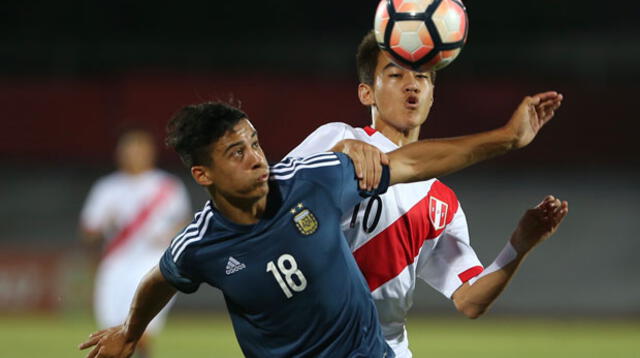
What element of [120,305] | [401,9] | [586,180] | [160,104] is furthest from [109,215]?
[586,180]

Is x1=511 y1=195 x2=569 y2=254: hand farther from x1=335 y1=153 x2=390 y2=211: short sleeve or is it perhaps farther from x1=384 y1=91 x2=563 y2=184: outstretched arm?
x1=335 y1=153 x2=390 y2=211: short sleeve

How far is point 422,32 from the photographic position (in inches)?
184

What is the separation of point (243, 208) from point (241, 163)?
0.69 ft

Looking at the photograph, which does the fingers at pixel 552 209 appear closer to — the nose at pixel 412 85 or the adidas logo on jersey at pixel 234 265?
the nose at pixel 412 85

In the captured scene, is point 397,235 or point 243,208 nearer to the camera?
point 243,208

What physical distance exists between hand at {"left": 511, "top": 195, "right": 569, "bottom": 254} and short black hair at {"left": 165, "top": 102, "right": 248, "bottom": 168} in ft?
4.86

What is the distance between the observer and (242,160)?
4.17 metres

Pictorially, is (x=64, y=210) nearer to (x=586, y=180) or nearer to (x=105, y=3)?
(x=105, y=3)

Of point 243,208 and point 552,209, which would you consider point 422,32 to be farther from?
point 243,208

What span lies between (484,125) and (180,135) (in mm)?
12991

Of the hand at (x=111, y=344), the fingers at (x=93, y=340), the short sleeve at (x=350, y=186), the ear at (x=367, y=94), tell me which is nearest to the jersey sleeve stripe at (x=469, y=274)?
the ear at (x=367, y=94)

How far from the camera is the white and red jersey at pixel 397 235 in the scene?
4.80 m

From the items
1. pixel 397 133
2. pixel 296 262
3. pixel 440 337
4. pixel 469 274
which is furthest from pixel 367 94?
pixel 440 337

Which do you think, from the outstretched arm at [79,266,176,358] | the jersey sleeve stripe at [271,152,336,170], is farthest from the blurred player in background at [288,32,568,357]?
the outstretched arm at [79,266,176,358]
